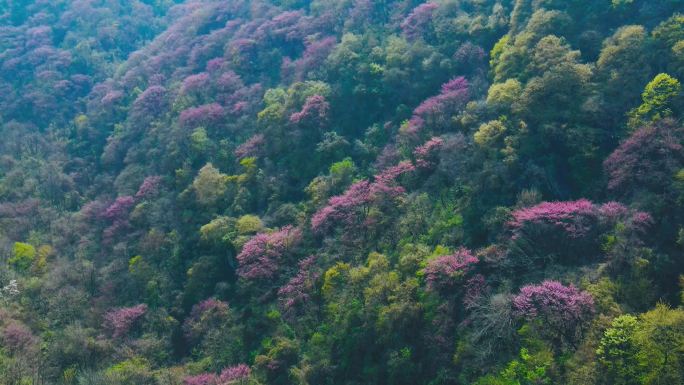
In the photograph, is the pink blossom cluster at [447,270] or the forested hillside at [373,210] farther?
the pink blossom cluster at [447,270]

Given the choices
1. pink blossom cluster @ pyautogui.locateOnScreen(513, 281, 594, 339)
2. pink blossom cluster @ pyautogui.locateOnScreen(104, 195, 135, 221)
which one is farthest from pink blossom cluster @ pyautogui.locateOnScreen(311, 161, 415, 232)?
pink blossom cluster @ pyautogui.locateOnScreen(104, 195, 135, 221)

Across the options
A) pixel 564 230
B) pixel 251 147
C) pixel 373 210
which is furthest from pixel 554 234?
pixel 251 147

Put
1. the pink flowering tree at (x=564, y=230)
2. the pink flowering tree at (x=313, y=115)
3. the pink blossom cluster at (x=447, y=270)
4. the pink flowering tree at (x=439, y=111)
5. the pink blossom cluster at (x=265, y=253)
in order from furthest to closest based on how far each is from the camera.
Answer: the pink flowering tree at (x=313, y=115) < the pink flowering tree at (x=439, y=111) < the pink blossom cluster at (x=265, y=253) < the pink blossom cluster at (x=447, y=270) < the pink flowering tree at (x=564, y=230)

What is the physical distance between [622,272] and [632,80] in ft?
46.6

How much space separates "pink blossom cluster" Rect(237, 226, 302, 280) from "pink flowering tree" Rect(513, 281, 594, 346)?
17.2m

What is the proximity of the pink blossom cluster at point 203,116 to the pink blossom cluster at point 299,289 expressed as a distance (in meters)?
22.0

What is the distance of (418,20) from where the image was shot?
1929 inches

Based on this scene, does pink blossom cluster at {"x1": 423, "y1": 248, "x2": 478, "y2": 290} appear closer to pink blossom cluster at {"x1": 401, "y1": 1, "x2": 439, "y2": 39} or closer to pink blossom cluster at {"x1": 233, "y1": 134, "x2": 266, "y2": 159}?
pink blossom cluster at {"x1": 233, "y1": 134, "x2": 266, "y2": 159}

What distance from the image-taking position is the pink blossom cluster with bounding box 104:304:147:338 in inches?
1395

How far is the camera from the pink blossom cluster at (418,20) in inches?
1909

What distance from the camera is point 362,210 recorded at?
35.5 metres

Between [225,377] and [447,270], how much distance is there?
49.5 ft

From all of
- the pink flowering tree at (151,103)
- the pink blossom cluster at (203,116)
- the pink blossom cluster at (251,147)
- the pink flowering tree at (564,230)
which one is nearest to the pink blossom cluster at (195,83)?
the pink flowering tree at (151,103)

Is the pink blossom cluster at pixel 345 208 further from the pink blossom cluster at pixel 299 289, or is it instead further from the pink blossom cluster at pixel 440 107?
the pink blossom cluster at pixel 440 107
